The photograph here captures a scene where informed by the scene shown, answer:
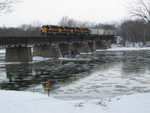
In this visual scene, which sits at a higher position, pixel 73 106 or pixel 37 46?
pixel 37 46

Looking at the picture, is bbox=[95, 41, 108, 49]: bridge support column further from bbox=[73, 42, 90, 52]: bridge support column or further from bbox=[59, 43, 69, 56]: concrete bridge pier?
bbox=[59, 43, 69, 56]: concrete bridge pier

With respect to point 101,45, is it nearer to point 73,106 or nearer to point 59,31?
point 59,31

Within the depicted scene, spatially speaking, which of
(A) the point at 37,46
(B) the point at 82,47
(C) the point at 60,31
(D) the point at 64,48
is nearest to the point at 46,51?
(A) the point at 37,46

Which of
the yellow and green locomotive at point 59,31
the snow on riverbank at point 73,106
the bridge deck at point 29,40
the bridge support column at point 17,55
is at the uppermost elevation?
the yellow and green locomotive at point 59,31

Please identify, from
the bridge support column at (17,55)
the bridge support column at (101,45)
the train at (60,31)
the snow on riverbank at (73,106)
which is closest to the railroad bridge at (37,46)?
the bridge support column at (17,55)

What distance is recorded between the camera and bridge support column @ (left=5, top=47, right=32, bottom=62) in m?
45.0

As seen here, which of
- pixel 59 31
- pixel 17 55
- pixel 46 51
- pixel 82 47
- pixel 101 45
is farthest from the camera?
pixel 101 45

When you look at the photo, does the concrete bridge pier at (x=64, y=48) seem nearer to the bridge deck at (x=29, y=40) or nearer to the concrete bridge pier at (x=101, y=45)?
the bridge deck at (x=29, y=40)

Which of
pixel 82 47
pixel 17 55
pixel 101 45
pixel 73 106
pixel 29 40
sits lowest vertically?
pixel 73 106

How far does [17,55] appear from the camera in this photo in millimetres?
45344

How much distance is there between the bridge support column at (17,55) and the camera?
45.0 meters

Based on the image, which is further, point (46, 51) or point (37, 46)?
point (46, 51)

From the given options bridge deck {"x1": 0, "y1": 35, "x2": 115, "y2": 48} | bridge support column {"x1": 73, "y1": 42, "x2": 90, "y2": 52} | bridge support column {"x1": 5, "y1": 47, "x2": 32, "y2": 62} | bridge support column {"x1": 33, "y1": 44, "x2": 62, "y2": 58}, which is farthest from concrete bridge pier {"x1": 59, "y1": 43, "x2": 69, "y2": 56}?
bridge support column {"x1": 5, "y1": 47, "x2": 32, "y2": 62}

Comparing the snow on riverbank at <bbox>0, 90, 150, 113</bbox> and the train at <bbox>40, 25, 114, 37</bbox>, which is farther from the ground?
the train at <bbox>40, 25, 114, 37</bbox>
